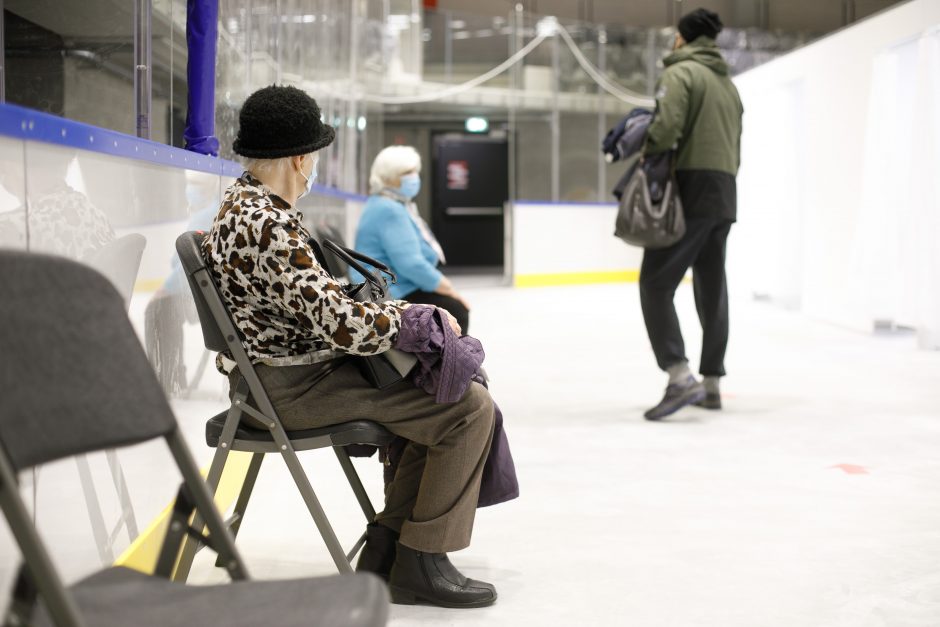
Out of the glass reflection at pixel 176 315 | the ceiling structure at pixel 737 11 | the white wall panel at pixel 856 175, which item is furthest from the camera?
the ceiling structure at pixel 737 11

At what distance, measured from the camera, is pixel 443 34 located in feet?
49.6

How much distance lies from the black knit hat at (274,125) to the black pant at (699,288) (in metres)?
2.65

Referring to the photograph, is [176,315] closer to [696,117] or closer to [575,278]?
[696,117]

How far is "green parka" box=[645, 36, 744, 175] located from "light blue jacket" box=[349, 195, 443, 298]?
1.09 meters

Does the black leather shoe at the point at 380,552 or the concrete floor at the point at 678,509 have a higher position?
the black leather shoe at the point at 380,552

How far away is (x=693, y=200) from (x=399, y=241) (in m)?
1.29

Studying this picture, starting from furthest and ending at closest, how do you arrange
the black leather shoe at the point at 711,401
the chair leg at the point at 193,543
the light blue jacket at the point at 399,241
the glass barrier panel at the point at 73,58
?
the black leather shoe at the point at 711,401, the light blue jacket at the point at 399,241, the glass barrier panel at the point at 73,58, the chair leg at the point at 193,543

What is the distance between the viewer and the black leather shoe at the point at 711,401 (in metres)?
4.98

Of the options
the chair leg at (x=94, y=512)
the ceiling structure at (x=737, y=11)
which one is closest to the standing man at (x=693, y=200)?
the chair leg at (x=94, y=512)

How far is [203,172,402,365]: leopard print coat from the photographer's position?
214cm

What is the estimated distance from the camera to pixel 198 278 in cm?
218

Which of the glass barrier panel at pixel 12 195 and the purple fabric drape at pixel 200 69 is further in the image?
the purple fabric drape at pixel 200 69

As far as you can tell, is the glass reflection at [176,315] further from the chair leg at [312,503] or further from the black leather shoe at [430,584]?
the black leather shoe at [430,584]

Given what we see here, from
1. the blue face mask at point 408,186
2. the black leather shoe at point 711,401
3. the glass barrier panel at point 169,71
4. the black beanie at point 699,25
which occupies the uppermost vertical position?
the black beanie at point 699,25
